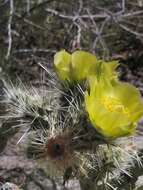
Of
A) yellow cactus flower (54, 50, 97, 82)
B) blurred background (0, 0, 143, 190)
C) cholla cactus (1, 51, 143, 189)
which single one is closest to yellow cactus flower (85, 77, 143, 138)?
cholla cactus (1, 51, 143, 189)

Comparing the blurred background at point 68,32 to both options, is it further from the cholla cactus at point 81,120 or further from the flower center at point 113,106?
the flower center at point 113,106

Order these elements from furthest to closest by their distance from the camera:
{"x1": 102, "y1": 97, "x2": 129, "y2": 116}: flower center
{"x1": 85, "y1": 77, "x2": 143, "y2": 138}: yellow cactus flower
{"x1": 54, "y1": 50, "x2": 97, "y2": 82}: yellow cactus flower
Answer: {"x1": 54, "y1": 50, "x2": 97, "y2": 82}: yellow cactus flower, {"x1": 102, "y1": 97, "x2": 129, "y2": 116}: flower center, {"x1": 85, "y1": 77, "x2": 143, "y2": 138}: yellow cactus flower

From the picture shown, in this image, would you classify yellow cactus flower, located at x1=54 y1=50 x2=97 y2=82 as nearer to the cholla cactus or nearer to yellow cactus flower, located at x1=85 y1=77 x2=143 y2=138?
the cholla cactus

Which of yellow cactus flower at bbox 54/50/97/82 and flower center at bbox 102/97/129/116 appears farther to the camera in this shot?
yellow cactus flower at bbox 54/50/97/82

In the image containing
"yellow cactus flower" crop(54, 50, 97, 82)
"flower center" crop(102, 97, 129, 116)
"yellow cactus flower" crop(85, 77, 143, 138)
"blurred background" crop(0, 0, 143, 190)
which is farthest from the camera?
"blurred background" crop(0, 0, 143, 190)

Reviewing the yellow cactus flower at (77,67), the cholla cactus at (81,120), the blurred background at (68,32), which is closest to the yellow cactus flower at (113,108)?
the cholla cactus at (81,120)

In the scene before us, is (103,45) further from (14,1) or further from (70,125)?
(70,125)

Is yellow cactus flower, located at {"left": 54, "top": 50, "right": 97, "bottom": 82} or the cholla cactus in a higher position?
yellow cactus flower, located at {"left": 54, "top": 50, "right": 97, "bottom": 82}
